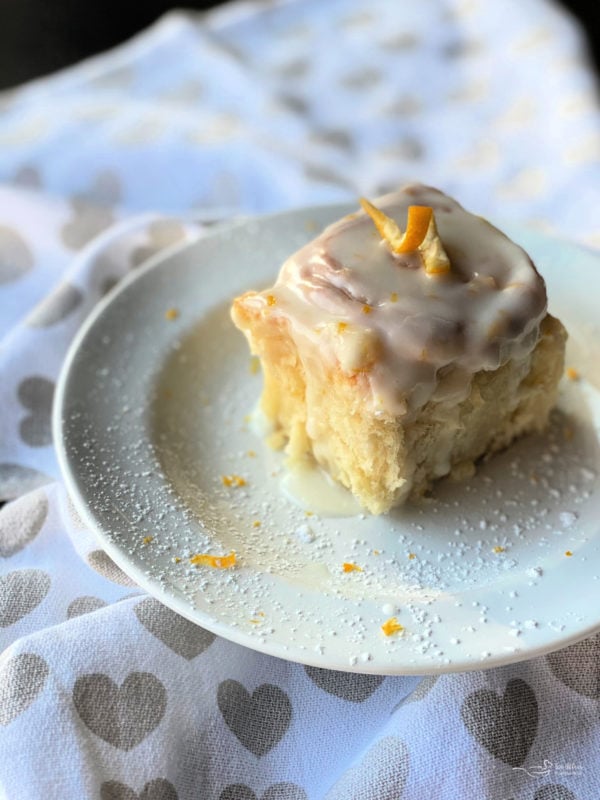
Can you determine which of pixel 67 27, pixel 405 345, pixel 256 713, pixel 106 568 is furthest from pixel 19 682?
pixel 67 27

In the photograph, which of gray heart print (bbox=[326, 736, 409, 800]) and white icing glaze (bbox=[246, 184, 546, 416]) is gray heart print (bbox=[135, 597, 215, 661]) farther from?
white icing glaze (bbox=[246, 184, 546, 416])

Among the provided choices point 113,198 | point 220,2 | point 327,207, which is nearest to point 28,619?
point 327,207

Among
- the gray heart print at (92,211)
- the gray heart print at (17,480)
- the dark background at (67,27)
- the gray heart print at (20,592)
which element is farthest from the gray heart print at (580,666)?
the dark background at (67,27)

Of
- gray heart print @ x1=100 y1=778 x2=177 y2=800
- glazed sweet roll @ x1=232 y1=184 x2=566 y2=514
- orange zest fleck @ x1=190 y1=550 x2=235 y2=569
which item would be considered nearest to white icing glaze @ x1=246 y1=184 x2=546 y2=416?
glazed sweet roll @ x1=232 y1=184 x2=566 y2=514

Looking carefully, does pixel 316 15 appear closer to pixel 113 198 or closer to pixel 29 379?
pixel 113 198

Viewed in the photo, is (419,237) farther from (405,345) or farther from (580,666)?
(580,666)

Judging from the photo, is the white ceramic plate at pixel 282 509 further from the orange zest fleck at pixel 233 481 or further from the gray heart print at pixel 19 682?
the gray heart print at pixel 19 682
